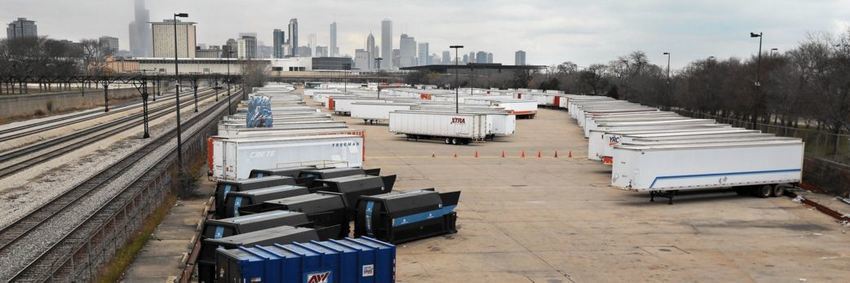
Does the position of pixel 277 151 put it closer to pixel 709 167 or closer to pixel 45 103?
pixel 709 167

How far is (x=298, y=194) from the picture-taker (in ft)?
78.2

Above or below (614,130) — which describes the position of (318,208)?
below

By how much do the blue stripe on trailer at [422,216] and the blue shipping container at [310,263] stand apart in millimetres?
5952

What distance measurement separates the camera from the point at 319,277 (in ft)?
46.6

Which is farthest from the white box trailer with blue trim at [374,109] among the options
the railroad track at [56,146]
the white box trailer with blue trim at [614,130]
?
the white box trailer with blue trim at [614,130]

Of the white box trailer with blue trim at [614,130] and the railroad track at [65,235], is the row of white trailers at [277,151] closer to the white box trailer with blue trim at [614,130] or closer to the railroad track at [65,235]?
the railroad track at [65,235]

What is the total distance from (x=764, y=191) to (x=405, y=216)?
1798cm

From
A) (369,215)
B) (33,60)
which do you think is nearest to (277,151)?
(369,215)

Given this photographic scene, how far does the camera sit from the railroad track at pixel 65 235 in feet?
63.1

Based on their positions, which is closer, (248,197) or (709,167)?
(248,197)

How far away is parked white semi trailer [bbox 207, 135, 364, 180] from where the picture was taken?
30938 mm

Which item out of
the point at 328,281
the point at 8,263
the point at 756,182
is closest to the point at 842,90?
the point at 756,182

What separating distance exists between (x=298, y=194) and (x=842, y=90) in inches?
1327

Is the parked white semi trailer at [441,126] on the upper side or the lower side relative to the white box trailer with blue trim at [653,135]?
lower
